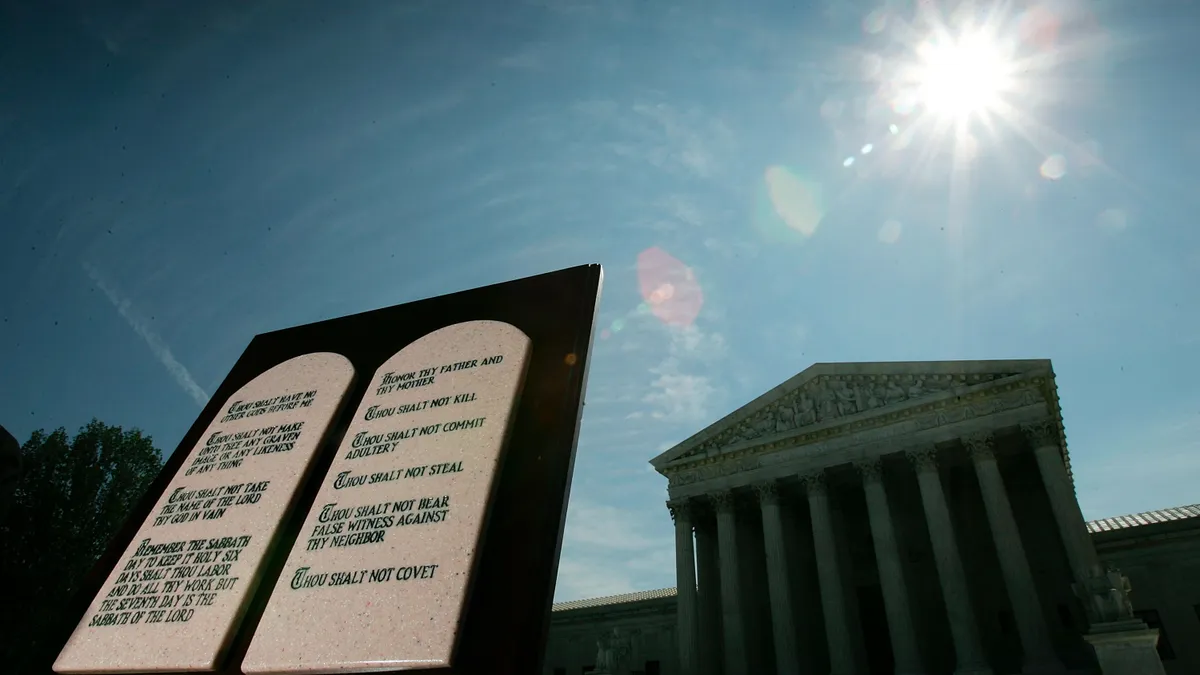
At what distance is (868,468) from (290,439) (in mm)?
25584

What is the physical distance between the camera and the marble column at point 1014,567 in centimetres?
2042

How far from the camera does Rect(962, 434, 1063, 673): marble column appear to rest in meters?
20.4

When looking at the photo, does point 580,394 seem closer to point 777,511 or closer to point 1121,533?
point 777,511

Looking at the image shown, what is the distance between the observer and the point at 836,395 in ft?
93.4

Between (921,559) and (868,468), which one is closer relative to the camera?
(868,468)

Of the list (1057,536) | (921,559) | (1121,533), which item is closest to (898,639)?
(921,559)

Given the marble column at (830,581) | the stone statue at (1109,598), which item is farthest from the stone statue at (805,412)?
the stone statue at (1109,598)

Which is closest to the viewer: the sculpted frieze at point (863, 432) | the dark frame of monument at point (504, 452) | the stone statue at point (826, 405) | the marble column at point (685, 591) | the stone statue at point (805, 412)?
the dark frame of monument at point (504, 452)

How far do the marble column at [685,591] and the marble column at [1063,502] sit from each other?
1421 cm

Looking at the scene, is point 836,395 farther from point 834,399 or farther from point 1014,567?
point 1014,567

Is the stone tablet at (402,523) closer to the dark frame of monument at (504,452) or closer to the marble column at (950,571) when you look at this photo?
the dark frame of monument at (504,452)

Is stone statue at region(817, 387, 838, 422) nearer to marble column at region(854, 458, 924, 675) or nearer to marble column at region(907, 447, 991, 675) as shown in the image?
marble column at region(854, 458, 924, 675)

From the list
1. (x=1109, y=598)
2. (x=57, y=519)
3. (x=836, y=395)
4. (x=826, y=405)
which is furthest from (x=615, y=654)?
(x=57, y=519)

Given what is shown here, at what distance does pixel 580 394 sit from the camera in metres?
3.67
